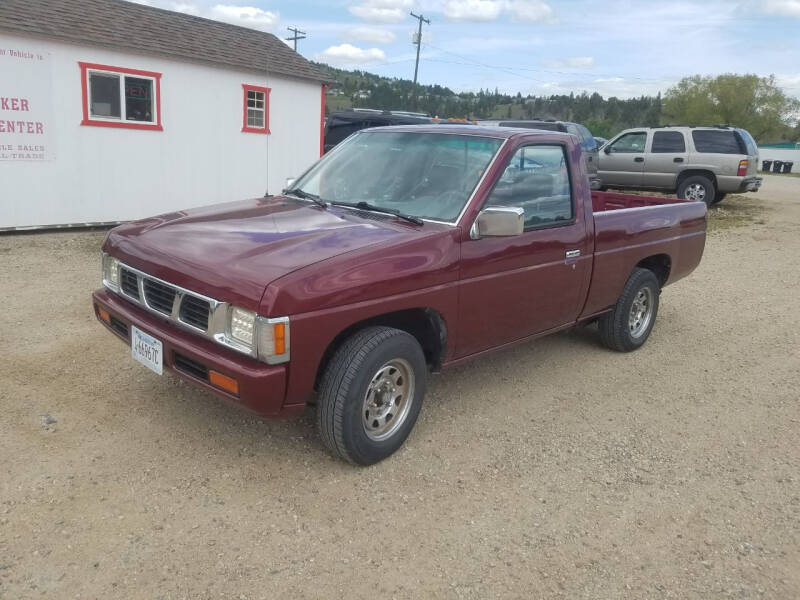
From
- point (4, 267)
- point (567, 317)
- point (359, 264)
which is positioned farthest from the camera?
point (4, 267)

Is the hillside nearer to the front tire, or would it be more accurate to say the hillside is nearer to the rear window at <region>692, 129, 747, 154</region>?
the rear window at <region>692, 129, 747, 154</region>

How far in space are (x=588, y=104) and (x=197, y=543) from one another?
415 ft

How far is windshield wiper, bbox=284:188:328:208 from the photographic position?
4.23 meters

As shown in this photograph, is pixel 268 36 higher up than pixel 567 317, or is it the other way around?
pixel 268 36

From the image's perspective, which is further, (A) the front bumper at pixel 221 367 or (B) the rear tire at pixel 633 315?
(B) the rear tire at pixel 633 315

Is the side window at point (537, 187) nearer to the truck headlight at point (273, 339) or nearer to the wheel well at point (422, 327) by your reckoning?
the wheel well at point (422, 327)

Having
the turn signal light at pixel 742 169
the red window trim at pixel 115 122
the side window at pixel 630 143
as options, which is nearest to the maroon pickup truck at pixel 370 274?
the red window trim at pixel 115 122

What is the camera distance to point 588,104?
118438 millimetres

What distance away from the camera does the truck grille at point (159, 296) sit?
3334 millimetres

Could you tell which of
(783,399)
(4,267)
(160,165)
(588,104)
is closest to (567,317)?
(783,399)

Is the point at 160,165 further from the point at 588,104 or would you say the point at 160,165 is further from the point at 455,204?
the point at 588,104

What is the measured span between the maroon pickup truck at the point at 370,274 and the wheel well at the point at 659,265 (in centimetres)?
81

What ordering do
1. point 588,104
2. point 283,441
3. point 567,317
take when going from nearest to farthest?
point 283,441 → point 567,317 → point 588,104

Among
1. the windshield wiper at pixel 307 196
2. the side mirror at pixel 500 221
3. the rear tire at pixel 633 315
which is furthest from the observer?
the rear tire at pixel 633 315
